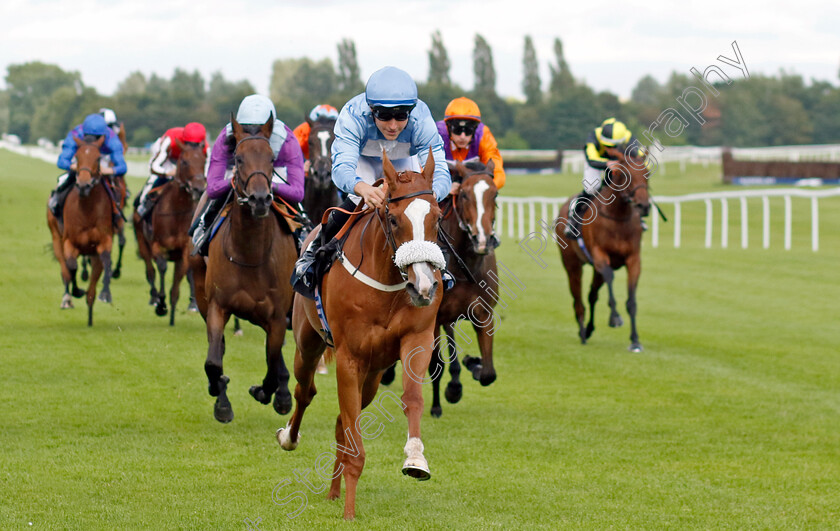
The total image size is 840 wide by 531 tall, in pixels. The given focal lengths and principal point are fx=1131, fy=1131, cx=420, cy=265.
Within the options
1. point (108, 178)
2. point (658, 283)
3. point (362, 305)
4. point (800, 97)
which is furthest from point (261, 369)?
point (800, 97)

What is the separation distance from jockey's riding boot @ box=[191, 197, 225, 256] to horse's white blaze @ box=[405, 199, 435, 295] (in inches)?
125

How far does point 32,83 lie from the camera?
495 feet

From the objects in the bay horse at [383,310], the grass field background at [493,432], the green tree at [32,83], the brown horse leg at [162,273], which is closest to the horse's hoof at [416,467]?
the bay horse at [383,310]

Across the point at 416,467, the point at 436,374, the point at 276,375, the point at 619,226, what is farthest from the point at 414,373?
the point at 619,226

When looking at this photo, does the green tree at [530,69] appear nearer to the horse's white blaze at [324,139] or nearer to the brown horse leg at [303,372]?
the horse's white blaze at [324,139]

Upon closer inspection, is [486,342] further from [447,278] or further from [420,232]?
[420,232]

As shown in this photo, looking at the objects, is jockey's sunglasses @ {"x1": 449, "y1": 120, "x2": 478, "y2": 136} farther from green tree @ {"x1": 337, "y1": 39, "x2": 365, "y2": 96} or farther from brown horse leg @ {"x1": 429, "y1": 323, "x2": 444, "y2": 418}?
green tree @ {"x1": 337, "y1": 39, "x2": 365, "y2": 96}

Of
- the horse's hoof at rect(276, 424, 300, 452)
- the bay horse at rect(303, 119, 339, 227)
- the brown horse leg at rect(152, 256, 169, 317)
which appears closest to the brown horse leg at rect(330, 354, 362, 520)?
the horse's hoof at rect(276, 424, 300, 452)

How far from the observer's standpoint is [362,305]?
550 cm

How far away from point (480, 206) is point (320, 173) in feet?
10.4

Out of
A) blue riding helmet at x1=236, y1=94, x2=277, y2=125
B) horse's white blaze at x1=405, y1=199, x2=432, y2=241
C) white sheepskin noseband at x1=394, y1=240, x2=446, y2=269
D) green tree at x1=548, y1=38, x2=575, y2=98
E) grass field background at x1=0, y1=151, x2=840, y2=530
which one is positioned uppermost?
green tree at x1=548, y1=38, x2=575, y2=98

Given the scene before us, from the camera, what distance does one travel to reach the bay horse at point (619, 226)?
1208cm

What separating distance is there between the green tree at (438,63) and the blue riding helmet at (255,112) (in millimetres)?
64977

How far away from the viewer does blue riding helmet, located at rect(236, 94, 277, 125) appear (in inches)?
297
